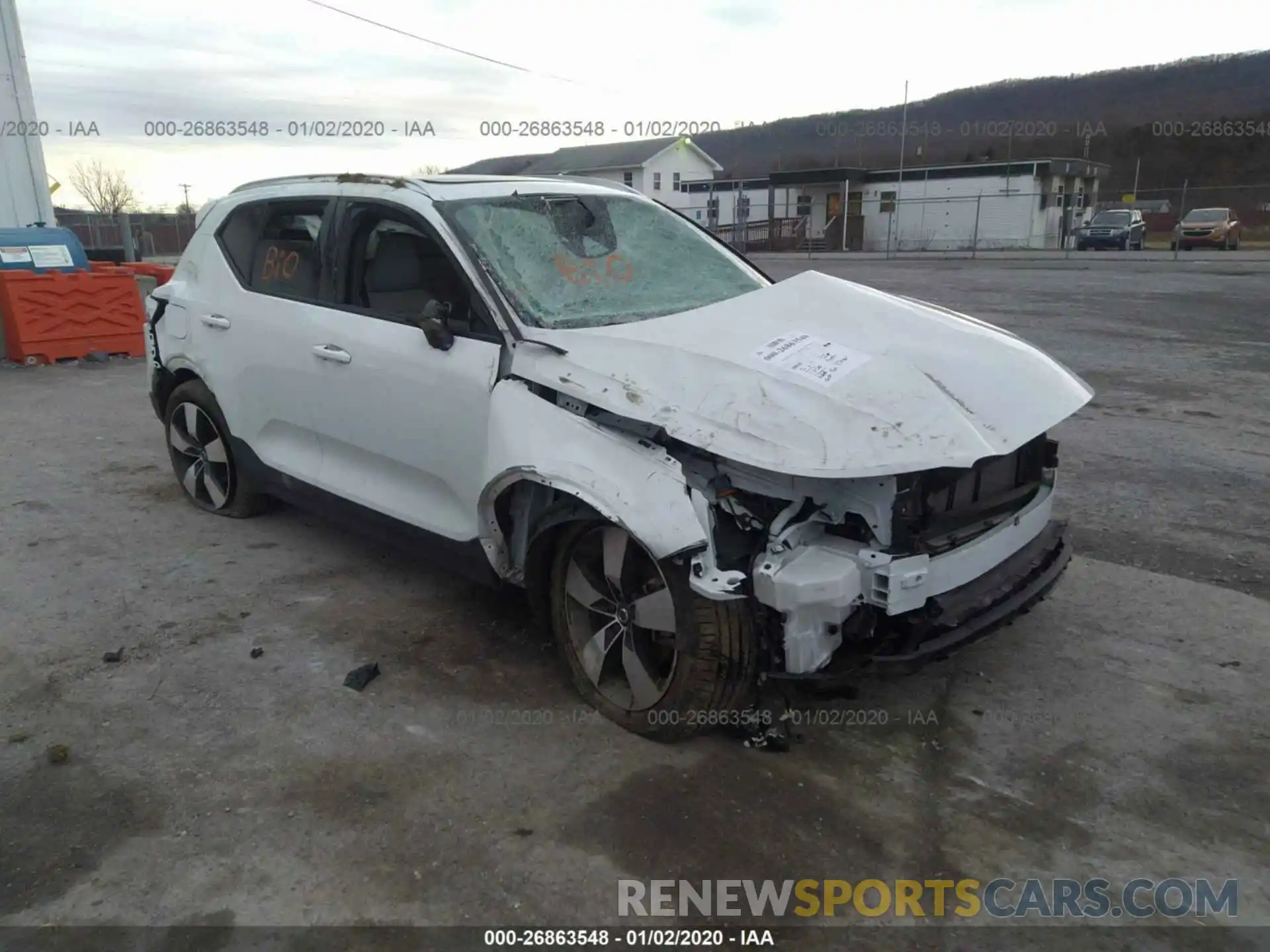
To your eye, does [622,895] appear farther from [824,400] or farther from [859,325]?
[859,325]

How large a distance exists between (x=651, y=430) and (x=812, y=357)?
622 millimetres

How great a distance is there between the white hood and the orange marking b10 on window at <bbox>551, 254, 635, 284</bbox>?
1.31 feet

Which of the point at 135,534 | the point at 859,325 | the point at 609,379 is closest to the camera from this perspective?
the point at 609,379

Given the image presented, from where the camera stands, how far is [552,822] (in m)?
2.81

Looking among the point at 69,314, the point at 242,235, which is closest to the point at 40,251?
the point at 69,314

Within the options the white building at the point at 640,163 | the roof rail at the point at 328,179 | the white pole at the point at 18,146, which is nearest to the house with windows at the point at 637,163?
the white building at the point at 640,163

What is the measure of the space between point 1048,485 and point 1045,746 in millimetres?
1033

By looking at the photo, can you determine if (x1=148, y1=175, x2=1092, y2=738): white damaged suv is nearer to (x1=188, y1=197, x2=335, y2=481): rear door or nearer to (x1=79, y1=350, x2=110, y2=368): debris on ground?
(x1=188, y1=197, x2=335, y2=481): rear door

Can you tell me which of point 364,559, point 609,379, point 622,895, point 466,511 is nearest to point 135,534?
point 364,559

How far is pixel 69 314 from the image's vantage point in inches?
431

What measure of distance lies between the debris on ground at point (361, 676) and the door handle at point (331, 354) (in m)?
1.31

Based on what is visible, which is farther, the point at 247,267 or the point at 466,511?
the point at 247,267

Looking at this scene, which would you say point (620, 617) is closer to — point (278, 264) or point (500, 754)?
point (500, 754)

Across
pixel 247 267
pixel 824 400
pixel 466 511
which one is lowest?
pixel 466 511
